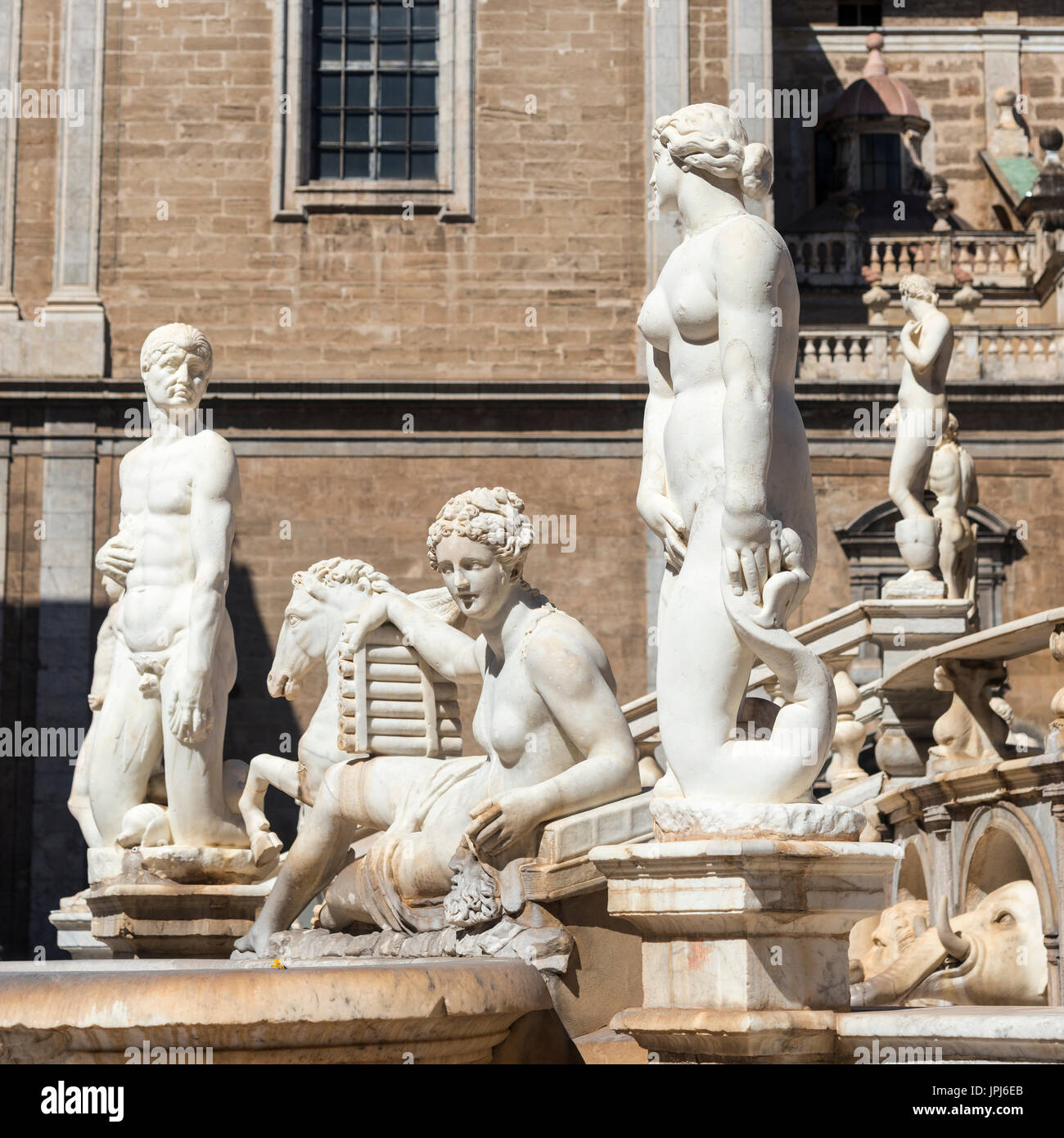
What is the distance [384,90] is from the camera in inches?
872

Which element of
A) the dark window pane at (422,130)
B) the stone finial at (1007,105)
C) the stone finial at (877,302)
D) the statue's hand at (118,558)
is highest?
the stone finial at (1007,105)

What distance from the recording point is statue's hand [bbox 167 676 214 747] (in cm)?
748

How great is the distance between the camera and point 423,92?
22.2 meters

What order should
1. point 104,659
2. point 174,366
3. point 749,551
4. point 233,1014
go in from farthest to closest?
point 104,659, point 174,366, point 749,551, point 233,1014

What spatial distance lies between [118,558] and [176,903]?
1.45m

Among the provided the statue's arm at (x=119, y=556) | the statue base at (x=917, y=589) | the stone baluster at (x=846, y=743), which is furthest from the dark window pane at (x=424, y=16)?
the statue's arm at (x=119, y=556)

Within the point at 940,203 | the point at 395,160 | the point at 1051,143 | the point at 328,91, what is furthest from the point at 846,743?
the point at 940,203

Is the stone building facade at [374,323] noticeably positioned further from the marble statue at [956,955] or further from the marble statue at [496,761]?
the marble statue at [496,761]

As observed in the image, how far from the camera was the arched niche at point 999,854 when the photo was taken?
747cm

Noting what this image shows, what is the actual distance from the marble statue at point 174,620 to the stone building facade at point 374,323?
1234 cm

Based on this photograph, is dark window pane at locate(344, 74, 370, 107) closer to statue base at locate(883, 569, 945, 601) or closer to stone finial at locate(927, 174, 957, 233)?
stone finial at locate(927, 174, 957, 233)

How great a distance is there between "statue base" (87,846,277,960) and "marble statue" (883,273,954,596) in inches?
319

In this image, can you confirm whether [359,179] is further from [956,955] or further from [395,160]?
[956,955]

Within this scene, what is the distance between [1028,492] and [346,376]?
7616 mm
